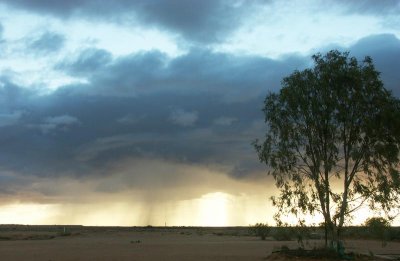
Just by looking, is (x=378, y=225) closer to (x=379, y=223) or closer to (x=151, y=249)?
(x=379, y=223)

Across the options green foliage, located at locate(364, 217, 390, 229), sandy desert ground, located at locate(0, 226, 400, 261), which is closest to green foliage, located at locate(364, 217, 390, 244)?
green foliage, located at locate(364, 217, 390, 229)

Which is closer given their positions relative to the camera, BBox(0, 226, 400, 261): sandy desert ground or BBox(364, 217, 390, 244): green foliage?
BBox(364, 217, 390, 244): green foliage

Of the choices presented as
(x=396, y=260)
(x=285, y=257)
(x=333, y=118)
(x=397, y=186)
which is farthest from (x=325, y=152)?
(x=396, y=260)

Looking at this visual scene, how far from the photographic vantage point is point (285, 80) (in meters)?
38.6

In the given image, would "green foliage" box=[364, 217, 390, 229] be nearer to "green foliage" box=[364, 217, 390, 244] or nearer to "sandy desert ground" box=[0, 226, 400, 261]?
"green foliage" box=[364, 217, 390, 244]

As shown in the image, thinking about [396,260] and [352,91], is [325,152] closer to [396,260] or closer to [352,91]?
[352,91]

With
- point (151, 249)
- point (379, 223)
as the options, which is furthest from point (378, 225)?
point (151, 249)

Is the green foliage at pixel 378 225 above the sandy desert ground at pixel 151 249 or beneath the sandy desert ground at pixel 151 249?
above

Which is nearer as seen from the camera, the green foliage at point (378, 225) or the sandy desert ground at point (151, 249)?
the green foliage at point (378, 225)

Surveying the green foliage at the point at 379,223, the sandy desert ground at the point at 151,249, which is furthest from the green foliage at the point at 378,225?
the sandy desert ground at the point at 151,249

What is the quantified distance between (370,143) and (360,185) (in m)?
3.04

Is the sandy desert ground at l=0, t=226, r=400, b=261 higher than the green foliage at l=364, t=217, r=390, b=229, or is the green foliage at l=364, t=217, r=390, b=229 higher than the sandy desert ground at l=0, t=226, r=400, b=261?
the green foliage at l=364, t=217, r=390, b=229

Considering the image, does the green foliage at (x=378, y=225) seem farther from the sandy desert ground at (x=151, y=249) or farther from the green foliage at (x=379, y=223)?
the sandy desert ground at (x=151, y=249)

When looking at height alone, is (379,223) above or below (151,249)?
above
